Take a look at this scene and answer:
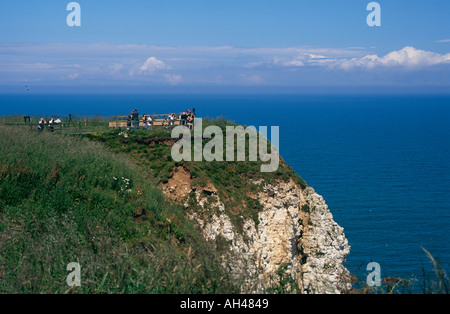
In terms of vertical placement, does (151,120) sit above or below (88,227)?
above

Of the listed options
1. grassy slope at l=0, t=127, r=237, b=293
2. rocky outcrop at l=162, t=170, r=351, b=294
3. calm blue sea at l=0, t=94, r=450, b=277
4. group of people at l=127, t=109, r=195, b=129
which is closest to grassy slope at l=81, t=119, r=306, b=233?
rocky outcrop at l=162, t=170, r=351, b=294

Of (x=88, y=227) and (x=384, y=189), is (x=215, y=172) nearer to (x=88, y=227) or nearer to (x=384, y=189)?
(x=88, y=227)

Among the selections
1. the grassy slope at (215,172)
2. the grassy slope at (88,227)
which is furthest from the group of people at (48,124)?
the grassy slope at (88,227)

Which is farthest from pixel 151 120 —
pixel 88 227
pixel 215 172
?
pixel 88 227

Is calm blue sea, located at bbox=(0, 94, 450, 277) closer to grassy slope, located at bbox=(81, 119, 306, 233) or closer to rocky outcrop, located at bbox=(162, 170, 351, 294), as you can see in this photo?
rocky outcrop, located at bbox=(162, 170, 351, 294)
